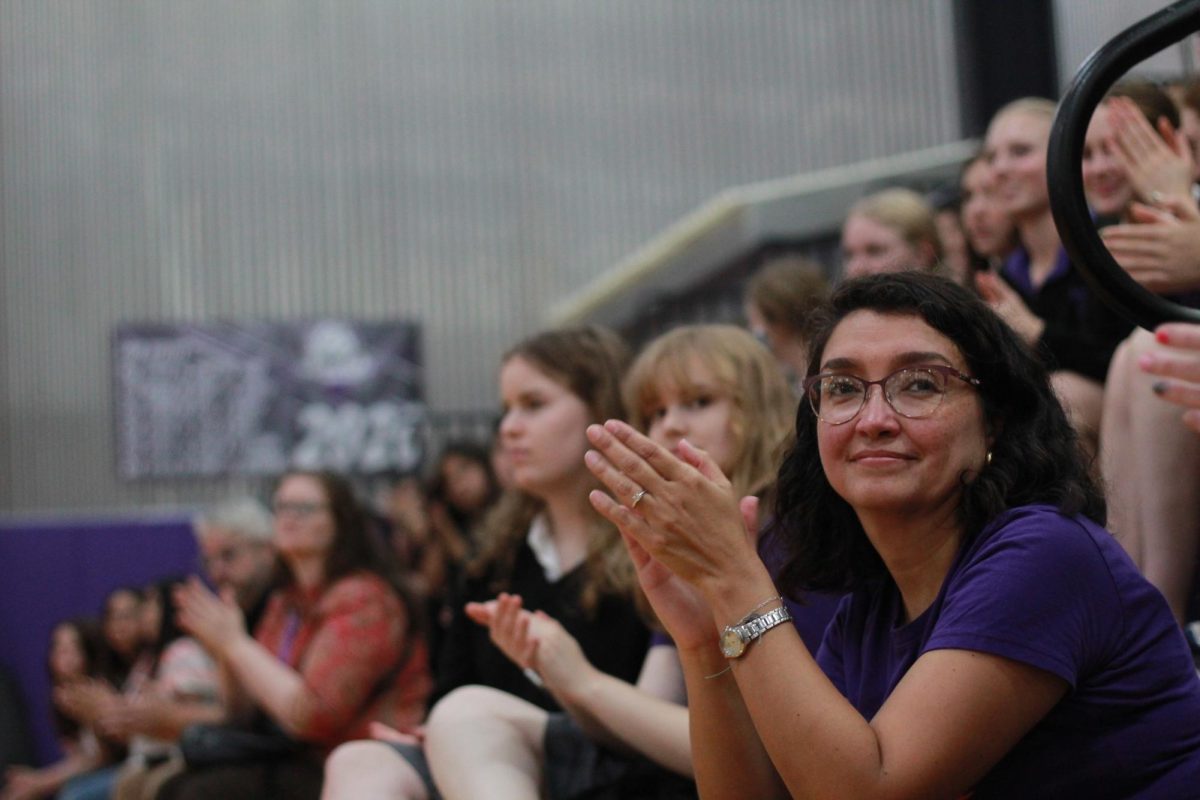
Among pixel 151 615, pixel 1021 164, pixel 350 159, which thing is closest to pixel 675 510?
pixel 1021 164

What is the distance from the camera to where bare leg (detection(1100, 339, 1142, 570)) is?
5.76ft

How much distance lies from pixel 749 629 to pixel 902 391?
0.84 ft

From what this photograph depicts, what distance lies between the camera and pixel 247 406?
8.61 metres

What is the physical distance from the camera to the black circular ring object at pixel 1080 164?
127cm

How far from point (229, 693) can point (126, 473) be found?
596 centimetres

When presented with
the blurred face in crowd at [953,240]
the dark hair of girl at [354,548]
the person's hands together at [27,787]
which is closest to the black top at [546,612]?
the dark hair of girl at [354,548]

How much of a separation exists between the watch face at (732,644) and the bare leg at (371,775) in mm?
827

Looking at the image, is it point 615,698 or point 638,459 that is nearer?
point 638,459

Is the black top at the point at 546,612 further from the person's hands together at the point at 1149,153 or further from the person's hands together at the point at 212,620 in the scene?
the person's hands together at the point at 1149,153

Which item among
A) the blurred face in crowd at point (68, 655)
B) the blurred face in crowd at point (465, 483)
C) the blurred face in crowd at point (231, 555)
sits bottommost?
the blurred face in crowd at point (68, 655)

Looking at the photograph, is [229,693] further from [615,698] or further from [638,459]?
[638,459]

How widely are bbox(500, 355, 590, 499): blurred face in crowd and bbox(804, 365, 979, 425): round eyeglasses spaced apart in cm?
105

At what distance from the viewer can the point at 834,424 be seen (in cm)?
125

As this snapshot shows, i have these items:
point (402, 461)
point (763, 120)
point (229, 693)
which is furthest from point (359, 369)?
point (229, 693)
